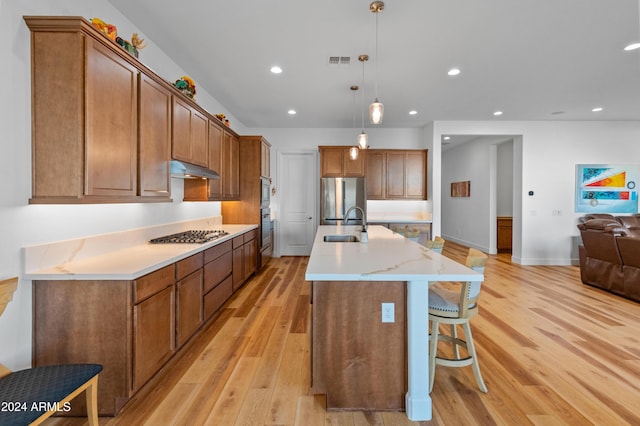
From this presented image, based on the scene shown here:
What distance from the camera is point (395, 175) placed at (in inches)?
242

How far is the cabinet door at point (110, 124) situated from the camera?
69.7 inches

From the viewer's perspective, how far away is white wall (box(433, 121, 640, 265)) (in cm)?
580

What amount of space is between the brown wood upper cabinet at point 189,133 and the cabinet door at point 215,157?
15 centimetres

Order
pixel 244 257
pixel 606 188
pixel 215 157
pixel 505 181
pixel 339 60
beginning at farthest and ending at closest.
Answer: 1. pixel 505 181
2. pixel 606 188
3. pixel 244 257
4. pixel 215 157
5. pixel 339 60

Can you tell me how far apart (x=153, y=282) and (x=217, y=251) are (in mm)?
1206

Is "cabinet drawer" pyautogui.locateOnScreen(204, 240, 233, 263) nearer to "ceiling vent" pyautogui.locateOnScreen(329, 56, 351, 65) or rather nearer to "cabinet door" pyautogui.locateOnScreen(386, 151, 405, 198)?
"ceiling vent" pyautogui.locateOnScreen(329, 56, 351, 65)

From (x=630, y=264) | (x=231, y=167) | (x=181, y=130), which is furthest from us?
(x=231, y=167)

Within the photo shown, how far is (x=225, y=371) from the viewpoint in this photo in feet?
7.26

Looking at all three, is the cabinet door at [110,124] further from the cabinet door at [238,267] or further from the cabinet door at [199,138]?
the cabinet door at [238,267]

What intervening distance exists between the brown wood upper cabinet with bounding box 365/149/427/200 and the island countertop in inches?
143

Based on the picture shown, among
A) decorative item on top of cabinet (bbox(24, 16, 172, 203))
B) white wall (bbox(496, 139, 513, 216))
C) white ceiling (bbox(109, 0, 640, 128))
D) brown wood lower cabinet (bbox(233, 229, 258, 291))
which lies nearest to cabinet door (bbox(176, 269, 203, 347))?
decorative item on top of cabinet (bbox(24, 16, 172, 203))

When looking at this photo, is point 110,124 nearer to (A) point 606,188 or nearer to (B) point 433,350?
(B) point 433,350

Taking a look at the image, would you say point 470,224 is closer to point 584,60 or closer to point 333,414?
point 584,60

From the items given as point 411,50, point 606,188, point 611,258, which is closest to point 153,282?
point 411,50
